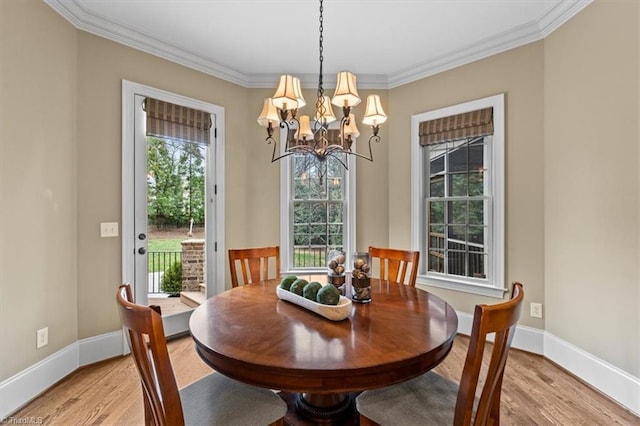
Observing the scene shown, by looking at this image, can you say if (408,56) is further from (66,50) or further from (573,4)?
(66,50)

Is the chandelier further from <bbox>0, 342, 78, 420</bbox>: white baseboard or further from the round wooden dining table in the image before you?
<bbox>0, 342, 78, 420</bbox>: white baseboard

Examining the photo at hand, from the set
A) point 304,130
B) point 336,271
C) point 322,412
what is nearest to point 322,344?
point 336,271

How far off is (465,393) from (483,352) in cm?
20

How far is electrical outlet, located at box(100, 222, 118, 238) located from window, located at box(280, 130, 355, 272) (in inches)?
67.4

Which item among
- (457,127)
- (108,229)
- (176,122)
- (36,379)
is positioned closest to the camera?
(36,379)

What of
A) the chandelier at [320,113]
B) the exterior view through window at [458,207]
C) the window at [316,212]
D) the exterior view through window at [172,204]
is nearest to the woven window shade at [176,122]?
the exterior view through window at [172,204]

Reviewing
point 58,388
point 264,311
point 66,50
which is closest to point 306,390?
point 264,311

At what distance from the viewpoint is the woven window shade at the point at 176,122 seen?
289 centimetres

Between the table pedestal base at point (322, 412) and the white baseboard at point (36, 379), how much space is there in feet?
5.77

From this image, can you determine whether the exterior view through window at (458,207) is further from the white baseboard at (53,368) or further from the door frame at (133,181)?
the white baseboard at (53,368)

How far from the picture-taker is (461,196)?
331 centimetres

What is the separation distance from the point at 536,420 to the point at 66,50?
4165 millimetres

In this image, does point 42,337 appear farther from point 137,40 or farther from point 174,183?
point 137,40

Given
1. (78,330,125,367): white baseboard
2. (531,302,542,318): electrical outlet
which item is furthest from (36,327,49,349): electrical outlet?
(531,302,542,318): electrical outlet
